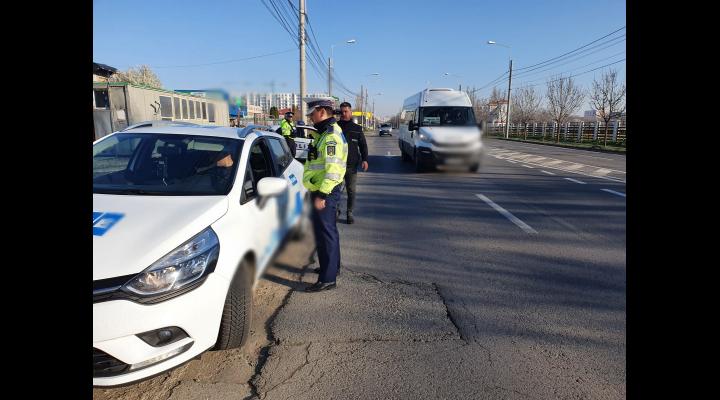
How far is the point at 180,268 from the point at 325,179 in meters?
1.59

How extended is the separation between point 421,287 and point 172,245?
2.37 metres

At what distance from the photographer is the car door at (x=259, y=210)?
10.1 feet

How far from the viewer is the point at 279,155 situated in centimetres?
461

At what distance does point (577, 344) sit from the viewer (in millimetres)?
2828

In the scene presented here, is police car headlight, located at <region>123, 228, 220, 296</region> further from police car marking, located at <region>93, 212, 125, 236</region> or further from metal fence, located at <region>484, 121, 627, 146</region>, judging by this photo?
metal fence, located at <region>484, 121, 627, 146</region>

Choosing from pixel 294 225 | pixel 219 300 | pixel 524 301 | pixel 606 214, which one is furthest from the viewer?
pixel 606 214

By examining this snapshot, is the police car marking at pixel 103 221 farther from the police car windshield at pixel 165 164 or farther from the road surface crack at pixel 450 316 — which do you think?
the road surface crack at pixel 450 316

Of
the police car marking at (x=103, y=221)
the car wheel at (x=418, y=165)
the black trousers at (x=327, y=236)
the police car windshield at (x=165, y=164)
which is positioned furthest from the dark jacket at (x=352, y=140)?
the car wheel at (x=418, y=165)

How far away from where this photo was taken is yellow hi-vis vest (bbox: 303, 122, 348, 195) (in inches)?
138

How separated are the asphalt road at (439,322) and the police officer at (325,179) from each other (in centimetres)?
28

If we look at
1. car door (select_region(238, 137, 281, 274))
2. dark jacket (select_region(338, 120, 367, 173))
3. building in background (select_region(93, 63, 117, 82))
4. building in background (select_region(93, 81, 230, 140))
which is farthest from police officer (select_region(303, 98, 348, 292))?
building in background (select_region(93, 63, 117, 82))
